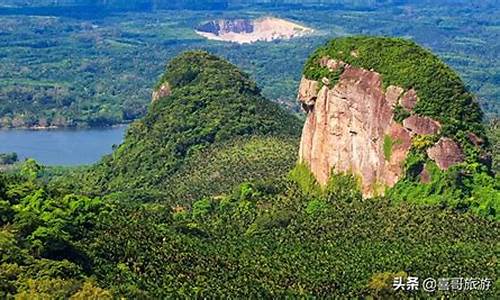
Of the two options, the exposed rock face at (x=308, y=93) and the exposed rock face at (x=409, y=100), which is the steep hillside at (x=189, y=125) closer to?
the exposed rock face at (x=308, y=93)

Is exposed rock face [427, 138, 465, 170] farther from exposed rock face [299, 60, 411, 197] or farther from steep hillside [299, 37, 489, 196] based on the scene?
exposed rock face [299, 60, 411, 197]

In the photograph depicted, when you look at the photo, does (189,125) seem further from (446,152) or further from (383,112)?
(446,152)

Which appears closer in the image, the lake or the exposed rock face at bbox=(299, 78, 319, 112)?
the exposed rock face at bbox=(299, 78, 319, 112)

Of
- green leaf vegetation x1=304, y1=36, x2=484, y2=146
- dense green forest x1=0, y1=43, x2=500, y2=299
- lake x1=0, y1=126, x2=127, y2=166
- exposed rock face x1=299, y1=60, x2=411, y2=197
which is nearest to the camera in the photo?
dense green forest x1=0, y1=43, x2=500, y2=299

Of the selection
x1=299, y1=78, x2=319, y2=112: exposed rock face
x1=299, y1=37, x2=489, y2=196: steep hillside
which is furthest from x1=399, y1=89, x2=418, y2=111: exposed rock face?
x1=299, y1=78, x2=319, y2=112: exposed rock face

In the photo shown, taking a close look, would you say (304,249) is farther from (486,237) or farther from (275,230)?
(486,237)

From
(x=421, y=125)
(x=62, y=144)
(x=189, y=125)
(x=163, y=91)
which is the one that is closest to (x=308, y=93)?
(x=421, y=125)

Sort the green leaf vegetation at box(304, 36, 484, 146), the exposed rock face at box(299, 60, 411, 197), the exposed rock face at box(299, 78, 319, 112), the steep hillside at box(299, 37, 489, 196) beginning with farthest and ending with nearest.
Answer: the exposed rock face at box(299, 78, 319, 112)
the exposed rock face at box(299, 60, 411, 197)
the green leaf vegetation at box(304, 36, 484, 146)
the steep hillside at box(299, 37, 489, 196)
